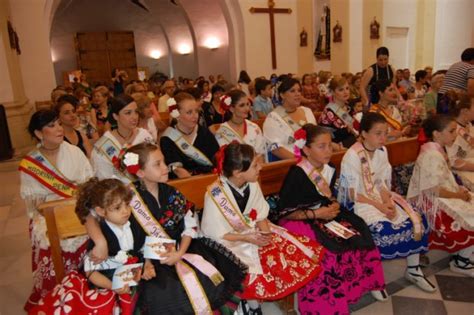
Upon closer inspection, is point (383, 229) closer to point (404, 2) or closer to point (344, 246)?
point (344, 246)

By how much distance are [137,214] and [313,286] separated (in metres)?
1.19

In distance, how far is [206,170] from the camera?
3697 mm

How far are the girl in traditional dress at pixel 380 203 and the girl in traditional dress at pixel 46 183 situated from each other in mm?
1901

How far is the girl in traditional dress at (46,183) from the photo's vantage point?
9.07 ft

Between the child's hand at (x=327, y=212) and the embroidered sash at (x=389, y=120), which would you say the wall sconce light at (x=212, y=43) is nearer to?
the embroidered sash at (x=389, y=120)

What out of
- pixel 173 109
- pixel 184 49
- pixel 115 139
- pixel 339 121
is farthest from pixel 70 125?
pixel 184 49

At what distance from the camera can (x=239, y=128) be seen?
3.93 m

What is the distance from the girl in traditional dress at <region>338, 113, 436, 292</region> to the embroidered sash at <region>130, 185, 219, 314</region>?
4.18ft

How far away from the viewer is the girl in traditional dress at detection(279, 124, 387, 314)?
2636mm

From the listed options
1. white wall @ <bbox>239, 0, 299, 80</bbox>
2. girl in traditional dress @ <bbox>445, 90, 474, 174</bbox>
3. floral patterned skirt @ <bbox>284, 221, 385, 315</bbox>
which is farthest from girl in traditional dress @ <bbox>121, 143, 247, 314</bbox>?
white wall @ <bbox>239, 0, 299, 80</bbox>

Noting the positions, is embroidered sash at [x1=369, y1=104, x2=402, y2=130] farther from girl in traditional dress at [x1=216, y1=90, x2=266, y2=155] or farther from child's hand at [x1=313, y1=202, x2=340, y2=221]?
child's hand at [x1=313, y1=202, x2=340, y2=221]

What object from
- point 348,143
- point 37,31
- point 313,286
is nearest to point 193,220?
point 313,286

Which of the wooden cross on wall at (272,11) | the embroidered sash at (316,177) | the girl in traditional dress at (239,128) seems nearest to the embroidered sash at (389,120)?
the girl in traditional dress at (239,128)

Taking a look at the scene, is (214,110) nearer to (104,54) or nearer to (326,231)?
(326,231)
